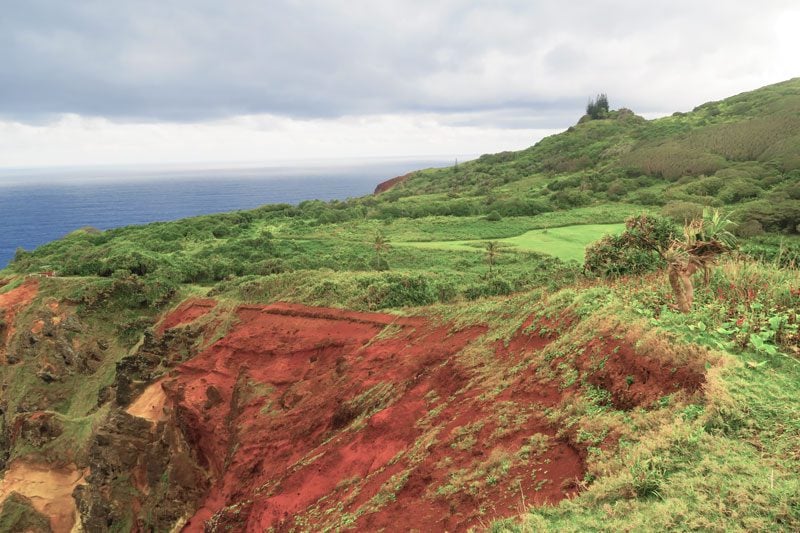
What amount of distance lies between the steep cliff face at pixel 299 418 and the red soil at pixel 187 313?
120 mm

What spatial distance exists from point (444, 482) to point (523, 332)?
566cm

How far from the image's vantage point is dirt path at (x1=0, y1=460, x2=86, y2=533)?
19.1m

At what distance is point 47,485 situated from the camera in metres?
19.8

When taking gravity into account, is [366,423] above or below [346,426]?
above

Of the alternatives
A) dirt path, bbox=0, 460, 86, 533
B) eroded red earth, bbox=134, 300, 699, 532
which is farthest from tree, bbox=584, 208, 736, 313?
dirt path, bbox=0, 460, 86, 533

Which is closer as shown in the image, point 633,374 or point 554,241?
point 633,374

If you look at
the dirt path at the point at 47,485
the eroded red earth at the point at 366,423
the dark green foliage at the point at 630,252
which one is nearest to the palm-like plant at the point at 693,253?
the eroded red earth at the point at 366,423

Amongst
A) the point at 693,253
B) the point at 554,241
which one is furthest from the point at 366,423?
the point at 554,241

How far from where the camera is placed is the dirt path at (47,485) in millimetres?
19078

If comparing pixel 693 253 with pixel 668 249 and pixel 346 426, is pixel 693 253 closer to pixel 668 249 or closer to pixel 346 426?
pixel 668 249

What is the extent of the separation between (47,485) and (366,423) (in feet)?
52.3

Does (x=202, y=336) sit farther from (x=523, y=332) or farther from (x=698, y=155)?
(x=698, y=155)

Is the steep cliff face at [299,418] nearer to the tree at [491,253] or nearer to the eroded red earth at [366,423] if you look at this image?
the eroded red earth at [366,423]

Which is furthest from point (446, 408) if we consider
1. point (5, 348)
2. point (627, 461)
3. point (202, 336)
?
point (5, 348)
